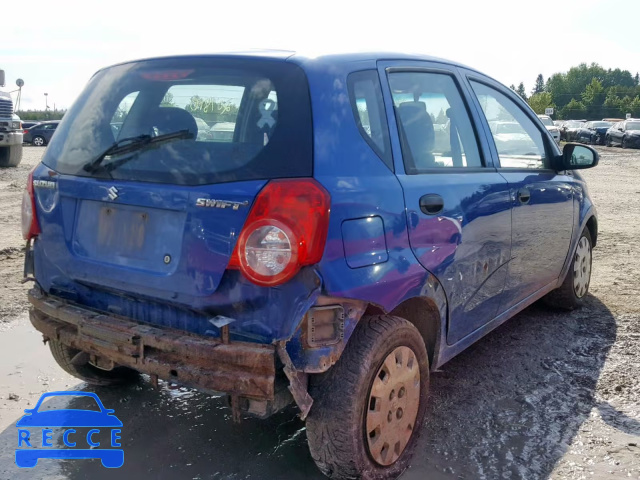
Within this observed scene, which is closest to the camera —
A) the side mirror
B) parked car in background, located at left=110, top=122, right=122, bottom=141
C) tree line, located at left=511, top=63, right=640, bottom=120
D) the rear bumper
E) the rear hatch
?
the rear hatch

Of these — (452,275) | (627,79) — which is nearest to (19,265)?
(452,275)

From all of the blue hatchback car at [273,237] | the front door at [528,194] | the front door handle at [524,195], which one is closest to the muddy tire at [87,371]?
the blue hatchback car at [273,237]

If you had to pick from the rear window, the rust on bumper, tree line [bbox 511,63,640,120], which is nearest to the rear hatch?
the rear window

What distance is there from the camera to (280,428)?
3.33m

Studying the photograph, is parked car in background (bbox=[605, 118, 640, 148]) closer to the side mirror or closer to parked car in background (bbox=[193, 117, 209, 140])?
the side mirror

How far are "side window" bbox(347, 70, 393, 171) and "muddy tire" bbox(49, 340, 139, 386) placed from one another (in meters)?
1.91

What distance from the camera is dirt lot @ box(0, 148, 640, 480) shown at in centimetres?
302

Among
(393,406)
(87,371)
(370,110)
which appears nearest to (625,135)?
(370,110)

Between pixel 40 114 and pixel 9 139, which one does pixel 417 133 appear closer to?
pixel 9 139

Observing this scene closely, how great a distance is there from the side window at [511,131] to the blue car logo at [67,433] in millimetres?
2647

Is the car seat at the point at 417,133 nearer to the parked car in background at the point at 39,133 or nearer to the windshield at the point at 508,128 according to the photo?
the windshield at the point at 508,128

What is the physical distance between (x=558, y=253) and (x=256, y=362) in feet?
9.98

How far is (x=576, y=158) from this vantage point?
4523 mm

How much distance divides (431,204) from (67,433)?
85.2 inches
